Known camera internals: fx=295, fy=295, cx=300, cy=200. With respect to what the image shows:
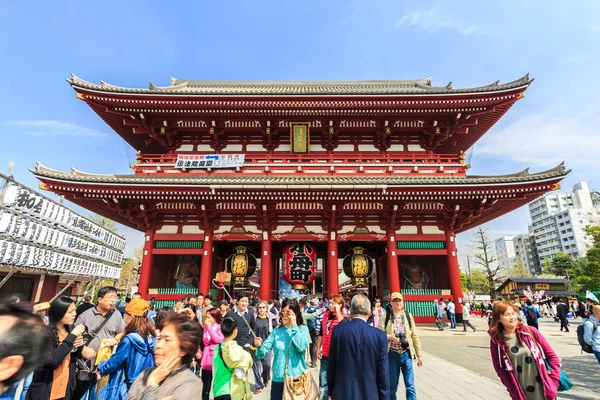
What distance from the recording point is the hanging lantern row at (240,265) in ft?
47.2

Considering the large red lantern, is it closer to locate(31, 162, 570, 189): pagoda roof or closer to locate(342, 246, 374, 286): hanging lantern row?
locate(342, 246, 374, 286): hanging lantern row

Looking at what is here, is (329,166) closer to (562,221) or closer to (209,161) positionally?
(209,161)

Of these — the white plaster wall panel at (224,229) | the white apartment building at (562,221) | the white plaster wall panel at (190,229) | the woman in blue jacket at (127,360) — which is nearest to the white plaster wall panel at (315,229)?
the white plaster wall panel at (224,229)

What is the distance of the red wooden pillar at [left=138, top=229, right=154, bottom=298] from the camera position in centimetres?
1300

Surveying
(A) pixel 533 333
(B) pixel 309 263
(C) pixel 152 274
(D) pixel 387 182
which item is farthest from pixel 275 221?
(A) pixel 533 333

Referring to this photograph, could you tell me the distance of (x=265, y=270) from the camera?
13617 millimetres

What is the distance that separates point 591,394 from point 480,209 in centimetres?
896

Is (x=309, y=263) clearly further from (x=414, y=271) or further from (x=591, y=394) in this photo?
(x=591, y=394)

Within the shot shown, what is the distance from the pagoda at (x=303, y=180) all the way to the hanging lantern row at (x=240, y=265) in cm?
16

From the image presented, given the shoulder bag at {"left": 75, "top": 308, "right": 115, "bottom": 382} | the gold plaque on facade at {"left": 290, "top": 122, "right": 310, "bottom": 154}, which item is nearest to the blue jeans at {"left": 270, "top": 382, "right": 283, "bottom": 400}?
the shoulder bag at {"left": 75, "top": 308, "right": 115, "bottom": 382}

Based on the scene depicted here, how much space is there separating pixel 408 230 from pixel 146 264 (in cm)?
1222

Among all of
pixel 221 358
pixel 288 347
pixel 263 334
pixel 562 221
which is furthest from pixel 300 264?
pixel 562 221

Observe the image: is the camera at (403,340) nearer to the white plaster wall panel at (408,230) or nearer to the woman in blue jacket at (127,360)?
the woman in blue jacket at (127,360)

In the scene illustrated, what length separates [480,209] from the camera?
1333 cm
